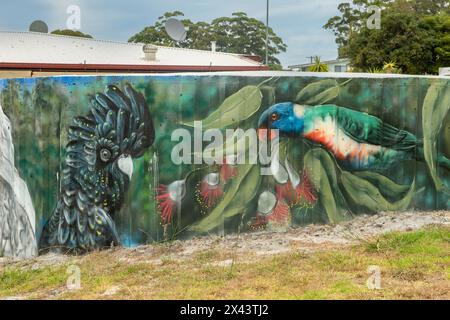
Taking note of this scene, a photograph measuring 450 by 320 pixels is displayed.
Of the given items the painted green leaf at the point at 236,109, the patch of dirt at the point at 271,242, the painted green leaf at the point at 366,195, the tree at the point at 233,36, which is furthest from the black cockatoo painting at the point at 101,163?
the tree at the point at 233,36

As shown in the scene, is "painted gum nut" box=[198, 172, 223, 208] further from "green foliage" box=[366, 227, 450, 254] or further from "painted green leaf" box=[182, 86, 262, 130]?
"green foliage" box=[366, 227, 450, 254]

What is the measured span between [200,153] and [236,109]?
69cm

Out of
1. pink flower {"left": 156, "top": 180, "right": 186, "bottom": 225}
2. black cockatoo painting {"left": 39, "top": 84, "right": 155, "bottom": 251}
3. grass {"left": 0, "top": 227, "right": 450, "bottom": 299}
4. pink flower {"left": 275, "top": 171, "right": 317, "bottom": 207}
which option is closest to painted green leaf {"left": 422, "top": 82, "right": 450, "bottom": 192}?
grass {"left": 0, "top": 227, "right": 450, "bottom": 299}

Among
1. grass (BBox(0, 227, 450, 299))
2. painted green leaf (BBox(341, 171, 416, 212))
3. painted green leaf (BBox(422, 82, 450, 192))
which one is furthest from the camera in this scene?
painted green leaf (BBox(422, 82, 450, 192))

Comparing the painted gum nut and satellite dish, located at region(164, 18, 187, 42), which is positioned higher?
satellite dish, located at region(164, 18, 187, 42)

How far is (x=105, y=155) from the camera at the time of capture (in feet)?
22.3

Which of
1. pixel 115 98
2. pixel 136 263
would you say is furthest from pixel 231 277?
pixel 115 98

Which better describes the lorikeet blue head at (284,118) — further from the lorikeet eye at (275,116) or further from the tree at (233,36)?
the tree at (233,36)

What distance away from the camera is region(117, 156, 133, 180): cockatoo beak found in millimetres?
6773

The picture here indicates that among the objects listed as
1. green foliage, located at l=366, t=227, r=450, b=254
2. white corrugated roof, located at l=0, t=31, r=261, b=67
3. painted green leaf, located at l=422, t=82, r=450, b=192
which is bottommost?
green foliage, located at l=366, t=227, r=450, b=254

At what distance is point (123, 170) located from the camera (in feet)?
22.3

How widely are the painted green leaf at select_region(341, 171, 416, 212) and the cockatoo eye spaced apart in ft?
9.65

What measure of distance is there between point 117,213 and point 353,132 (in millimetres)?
3134

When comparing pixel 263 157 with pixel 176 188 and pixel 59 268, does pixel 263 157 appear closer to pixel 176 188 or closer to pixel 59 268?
pixel 176 188
